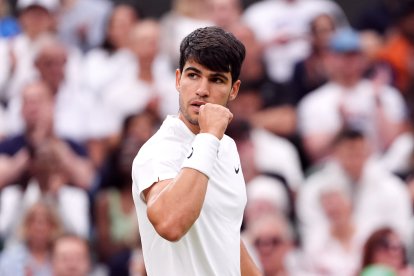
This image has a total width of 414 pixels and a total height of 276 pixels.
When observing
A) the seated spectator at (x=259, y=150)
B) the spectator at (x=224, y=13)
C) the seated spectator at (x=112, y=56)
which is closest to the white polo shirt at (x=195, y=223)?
the seated spectator at (x=259, y=150)

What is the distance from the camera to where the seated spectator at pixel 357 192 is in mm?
8477

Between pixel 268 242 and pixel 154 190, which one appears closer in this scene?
pixel 154 190

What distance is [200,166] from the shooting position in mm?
3676

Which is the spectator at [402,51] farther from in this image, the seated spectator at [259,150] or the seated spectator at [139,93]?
the seated spectator at [139,93]

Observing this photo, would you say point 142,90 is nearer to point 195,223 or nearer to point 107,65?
point 107,65

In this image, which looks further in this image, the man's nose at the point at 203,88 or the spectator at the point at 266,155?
the spectator at the point at 266,155

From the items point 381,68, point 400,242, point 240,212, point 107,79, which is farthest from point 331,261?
point 240,212

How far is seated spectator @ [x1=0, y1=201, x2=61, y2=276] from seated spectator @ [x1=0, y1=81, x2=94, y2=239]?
0.14 m

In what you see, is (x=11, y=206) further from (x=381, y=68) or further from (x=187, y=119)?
(x=187, y=119)

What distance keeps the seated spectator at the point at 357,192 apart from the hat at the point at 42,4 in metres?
3.06

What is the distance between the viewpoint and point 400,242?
316 inches

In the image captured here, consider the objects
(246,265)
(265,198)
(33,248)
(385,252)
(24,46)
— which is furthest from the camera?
(24,46)

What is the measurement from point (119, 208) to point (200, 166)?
4.94 metres

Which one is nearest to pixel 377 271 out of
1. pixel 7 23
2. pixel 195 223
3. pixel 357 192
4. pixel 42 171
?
pixel 357 192
